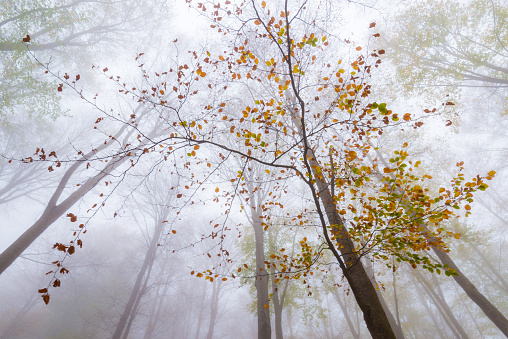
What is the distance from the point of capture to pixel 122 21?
11656 mm

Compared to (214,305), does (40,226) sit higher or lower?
lower

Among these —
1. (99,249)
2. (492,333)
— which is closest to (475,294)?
(492,333)

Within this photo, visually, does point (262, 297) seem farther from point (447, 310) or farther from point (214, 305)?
point (214, 305)

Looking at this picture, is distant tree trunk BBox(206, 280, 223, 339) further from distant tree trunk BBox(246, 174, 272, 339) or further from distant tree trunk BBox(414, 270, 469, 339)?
distant tree trunk BBox(414, 270, 469, 339)

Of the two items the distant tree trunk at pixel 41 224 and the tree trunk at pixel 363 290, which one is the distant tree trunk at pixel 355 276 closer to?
the tree trunk at pixel 363 290

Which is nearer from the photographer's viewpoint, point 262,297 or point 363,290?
point 363,290

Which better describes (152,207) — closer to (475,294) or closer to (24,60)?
(24,60)

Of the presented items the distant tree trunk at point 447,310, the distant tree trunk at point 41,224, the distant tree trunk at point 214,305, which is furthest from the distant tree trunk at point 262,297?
the distant tree trunk at point 214,305

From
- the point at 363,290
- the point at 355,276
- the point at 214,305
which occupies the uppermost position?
the point at 214,305

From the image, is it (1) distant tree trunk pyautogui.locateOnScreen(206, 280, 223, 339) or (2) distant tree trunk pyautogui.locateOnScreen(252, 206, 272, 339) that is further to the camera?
(1) distant tree trunk pyautogui.locateOnScreen(206, 280, 223, 339)

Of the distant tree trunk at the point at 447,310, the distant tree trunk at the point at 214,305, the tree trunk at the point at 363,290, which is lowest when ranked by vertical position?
the tree trunk at the point at 363,290

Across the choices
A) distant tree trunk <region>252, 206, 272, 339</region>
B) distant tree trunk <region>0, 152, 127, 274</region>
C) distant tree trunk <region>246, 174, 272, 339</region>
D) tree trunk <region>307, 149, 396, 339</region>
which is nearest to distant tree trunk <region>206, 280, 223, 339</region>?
distant tree trunk <region>246, 174, 272, 339</region>

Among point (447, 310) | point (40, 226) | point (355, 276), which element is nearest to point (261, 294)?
point (355, 276)

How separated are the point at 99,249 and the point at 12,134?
15080 millimetres
